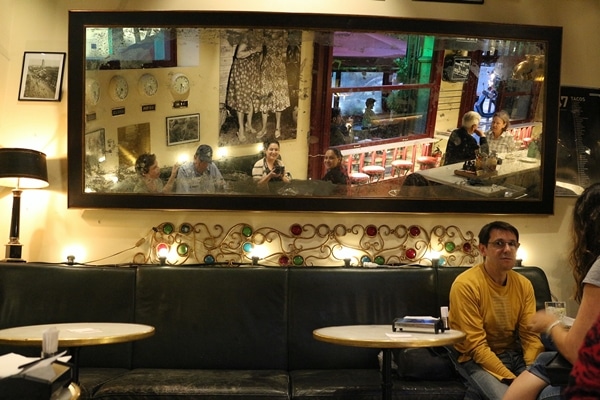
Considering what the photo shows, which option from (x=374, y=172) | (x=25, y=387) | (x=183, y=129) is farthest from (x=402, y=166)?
(x=25, y=387)

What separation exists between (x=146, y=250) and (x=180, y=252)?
23cm

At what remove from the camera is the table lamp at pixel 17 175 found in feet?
13.4

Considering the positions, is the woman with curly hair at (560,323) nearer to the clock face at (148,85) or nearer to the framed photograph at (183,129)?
the framed photograph at (183,129)

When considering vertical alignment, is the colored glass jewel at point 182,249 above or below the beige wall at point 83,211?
below

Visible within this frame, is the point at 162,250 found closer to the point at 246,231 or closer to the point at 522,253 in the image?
the point at 246,231

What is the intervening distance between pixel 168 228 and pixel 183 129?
659 mm

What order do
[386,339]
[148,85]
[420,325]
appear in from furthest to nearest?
[148,85], [420,325], [386,339]

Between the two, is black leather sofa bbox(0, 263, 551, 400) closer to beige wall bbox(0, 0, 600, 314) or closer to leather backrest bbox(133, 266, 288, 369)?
leather backrest bbox(133, 266, 288, 369)

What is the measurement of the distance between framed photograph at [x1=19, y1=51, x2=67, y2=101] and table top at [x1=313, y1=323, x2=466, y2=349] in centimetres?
252

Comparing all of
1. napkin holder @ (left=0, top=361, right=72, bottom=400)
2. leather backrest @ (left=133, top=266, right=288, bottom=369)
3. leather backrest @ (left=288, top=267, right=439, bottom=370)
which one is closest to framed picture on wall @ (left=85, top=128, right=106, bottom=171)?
leather backrest @ (left=133, top=266, right=288, bottom=369)

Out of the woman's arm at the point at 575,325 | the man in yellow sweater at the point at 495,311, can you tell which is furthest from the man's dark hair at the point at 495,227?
the woman's arm at the point at 575,325

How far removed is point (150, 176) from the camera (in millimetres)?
4430

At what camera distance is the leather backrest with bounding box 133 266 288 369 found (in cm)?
406

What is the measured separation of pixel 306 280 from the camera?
4.19 m
